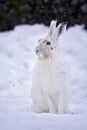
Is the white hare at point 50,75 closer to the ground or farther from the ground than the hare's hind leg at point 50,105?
farther from the ground

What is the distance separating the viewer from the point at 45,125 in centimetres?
476

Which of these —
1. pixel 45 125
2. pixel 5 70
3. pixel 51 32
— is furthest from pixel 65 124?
pixel 5 70

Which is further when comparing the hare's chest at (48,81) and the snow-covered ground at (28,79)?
the hare's chest at (48,81)

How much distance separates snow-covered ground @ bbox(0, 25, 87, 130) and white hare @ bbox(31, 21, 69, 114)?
31 cm

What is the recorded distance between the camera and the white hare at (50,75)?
5926 millimetres

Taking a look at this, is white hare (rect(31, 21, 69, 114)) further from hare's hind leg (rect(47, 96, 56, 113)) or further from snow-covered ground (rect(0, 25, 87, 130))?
snow-covered ground (rect(0, 25, 87, 130))

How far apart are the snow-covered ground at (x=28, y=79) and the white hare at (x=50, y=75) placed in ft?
1.01

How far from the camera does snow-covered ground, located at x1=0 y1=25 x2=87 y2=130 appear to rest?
4914 mm

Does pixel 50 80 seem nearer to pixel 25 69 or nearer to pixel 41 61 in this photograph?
pixel 41 61

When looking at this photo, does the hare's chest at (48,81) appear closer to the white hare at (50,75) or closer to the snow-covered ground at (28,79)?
the white hare at (50,75)

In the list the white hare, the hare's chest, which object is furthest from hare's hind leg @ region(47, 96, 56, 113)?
the hare's chest

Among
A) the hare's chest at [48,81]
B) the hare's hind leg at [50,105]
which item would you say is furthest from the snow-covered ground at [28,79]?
the hare's chest at [48,81]

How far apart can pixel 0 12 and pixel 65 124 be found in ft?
21.5

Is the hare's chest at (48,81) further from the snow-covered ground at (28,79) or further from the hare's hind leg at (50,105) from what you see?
the snow-covered ground at (28,79)
